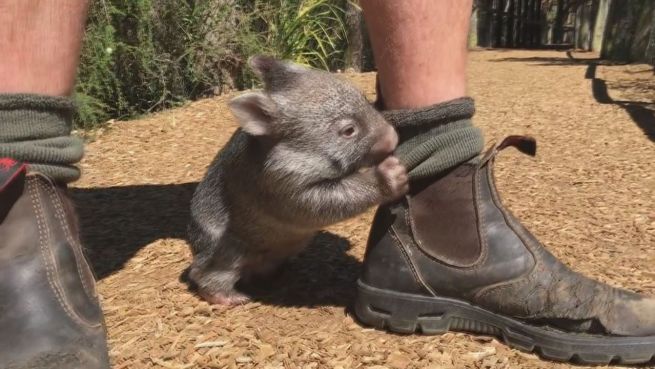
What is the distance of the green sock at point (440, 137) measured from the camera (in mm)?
1918

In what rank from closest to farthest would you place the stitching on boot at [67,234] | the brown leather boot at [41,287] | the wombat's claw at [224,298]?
the brown leather boot at [41,287]
the stitching on boot at [67,234]
the wombat's claw at [224,298]

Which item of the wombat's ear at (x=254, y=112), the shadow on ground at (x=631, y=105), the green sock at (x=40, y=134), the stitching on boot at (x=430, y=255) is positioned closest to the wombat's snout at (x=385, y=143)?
the stitching on boot at (x=430, y=255)

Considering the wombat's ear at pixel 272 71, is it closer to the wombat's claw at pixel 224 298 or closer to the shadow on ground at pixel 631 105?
the wombat's claw at pixel 224 298

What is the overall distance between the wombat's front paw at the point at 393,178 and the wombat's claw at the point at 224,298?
64 cm

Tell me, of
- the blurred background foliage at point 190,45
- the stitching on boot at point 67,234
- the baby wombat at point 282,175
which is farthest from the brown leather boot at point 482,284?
the blurred background foliage at point 190,45

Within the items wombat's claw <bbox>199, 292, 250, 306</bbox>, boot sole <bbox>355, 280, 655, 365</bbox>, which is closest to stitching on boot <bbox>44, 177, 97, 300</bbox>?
wombat's claw <bbox>199, 292, 250, 306</bbox>

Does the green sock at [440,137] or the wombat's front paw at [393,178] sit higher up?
the green sock at [440,137]

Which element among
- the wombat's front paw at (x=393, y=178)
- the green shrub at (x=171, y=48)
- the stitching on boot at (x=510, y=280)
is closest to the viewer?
the stitching on boot at (x=510, y=280)

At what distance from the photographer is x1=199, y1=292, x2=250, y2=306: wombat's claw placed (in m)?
2.20

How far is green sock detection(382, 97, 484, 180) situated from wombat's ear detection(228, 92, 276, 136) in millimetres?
458

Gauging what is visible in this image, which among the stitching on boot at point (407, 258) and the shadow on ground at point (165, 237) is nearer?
the stitching on boot at point (407, 258)

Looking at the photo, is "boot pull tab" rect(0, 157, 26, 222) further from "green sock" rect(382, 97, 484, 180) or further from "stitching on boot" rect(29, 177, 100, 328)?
"green sock" rect(382, 97, 484, 180)

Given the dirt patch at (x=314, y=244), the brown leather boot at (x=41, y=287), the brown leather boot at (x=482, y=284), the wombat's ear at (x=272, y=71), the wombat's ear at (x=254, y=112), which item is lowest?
the dirt patch at (x=314, y=244)

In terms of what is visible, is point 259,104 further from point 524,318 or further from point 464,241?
point 524,318
